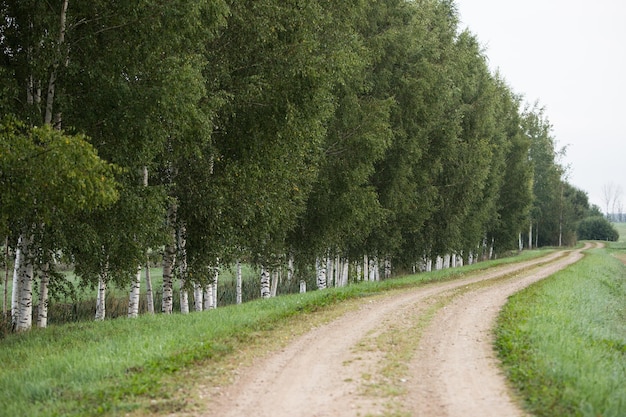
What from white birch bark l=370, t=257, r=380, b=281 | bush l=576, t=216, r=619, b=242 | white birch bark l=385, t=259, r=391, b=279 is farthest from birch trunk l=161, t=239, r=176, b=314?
bush l=576, t=216, r=619, b=242

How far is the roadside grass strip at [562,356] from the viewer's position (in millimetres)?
8094

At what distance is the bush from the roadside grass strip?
4414 inches

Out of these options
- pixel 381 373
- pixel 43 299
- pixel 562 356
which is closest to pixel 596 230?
pixel 43 299

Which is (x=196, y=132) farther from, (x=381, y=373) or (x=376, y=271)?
(x=376, y=271)

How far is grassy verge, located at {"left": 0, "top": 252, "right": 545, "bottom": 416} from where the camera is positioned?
861 cm

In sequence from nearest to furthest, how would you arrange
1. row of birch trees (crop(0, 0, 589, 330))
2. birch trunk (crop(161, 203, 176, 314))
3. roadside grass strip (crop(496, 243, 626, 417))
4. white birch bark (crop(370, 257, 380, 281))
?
roadside grass strip (crop(496, 243, 626, 417)) < row of birch trees (crop(0, 0, 589, 330)) < birch trunk (crop(161, 203, 176, 314)) < white birch bark (crop(370, 257, 380, 281))

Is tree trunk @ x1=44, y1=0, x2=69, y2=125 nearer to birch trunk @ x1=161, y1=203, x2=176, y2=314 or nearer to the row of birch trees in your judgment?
the row of birch trees

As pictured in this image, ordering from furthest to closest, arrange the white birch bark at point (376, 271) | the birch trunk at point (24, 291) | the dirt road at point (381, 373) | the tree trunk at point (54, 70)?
the white birch bark at point (376, 271) → the birch trunk at point (24, 291) → the tree trunk at point (54, 70) → the dirt road at point (381, 373)

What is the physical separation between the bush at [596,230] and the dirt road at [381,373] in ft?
386

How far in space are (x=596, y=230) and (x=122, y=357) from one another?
127 meters

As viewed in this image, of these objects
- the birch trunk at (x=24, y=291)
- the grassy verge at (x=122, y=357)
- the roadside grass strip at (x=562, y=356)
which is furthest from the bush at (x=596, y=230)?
the birch trunk at (x=24, y=291)

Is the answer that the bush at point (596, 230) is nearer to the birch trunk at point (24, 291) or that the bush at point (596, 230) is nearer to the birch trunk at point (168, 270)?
the birch trunk at point (168, 270)

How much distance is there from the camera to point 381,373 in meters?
10.0

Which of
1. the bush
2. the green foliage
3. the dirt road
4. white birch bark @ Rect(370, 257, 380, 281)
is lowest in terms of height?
the dirt road
